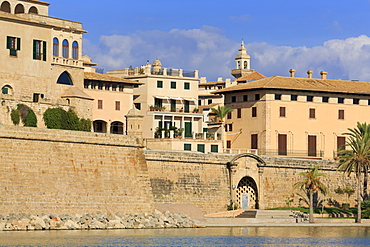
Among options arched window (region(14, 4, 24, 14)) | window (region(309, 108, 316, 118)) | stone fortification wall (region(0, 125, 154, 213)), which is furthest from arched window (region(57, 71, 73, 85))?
window (region(309, 108, 316, 118))

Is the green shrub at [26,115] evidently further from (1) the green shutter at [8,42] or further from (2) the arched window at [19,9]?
(2) the arched window at [19,9]

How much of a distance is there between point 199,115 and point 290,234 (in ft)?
89.7

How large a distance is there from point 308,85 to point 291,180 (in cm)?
1267

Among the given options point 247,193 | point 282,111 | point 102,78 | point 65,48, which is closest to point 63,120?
point 65,48

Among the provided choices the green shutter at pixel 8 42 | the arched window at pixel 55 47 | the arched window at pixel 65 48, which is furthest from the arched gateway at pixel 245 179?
the green shutter at pixel 8 42

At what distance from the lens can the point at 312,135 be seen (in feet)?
258

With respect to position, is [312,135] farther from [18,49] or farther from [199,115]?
[18,49]

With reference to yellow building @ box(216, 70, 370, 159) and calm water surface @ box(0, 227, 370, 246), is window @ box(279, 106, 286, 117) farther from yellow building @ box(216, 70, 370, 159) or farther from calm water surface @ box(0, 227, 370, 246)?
calm water surface @ box(0, 227, 370, 246)

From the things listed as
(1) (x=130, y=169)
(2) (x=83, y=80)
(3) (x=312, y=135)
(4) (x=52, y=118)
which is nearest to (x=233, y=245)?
(1) (x=130, y=169)

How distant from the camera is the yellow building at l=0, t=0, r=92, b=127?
6316 cm

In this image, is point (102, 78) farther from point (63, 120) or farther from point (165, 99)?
point (63, 120)

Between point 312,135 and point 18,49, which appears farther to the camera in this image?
point 312,135

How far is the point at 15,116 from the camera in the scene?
61125mm

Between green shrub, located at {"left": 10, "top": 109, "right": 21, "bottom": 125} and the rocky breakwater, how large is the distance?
10.2 metres
